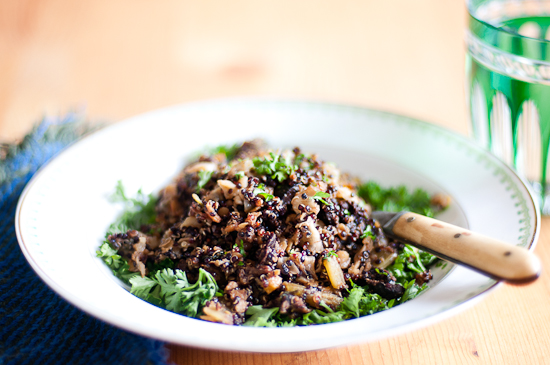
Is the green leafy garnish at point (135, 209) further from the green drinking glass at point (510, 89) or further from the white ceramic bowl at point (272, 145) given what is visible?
the green drinking glass at point (510, 89)

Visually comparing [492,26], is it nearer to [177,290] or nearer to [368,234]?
[368,234]

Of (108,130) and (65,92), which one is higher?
(108,130)

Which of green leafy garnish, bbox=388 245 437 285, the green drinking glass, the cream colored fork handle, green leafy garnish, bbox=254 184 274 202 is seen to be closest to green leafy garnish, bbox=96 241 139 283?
green leafy garnish, bbox=254 184 274 202

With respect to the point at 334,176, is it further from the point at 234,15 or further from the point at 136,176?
the point at 234,15

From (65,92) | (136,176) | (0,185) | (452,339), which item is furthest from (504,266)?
(65,92)

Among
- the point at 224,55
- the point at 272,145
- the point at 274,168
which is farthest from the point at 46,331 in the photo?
the point at 224,55

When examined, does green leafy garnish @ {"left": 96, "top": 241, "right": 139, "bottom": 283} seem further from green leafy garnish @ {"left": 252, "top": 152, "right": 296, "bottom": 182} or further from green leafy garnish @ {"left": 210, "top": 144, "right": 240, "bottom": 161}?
green leafy garnish @ {"left": 210, "top": 144, "right": 240, "bottom": 161}
